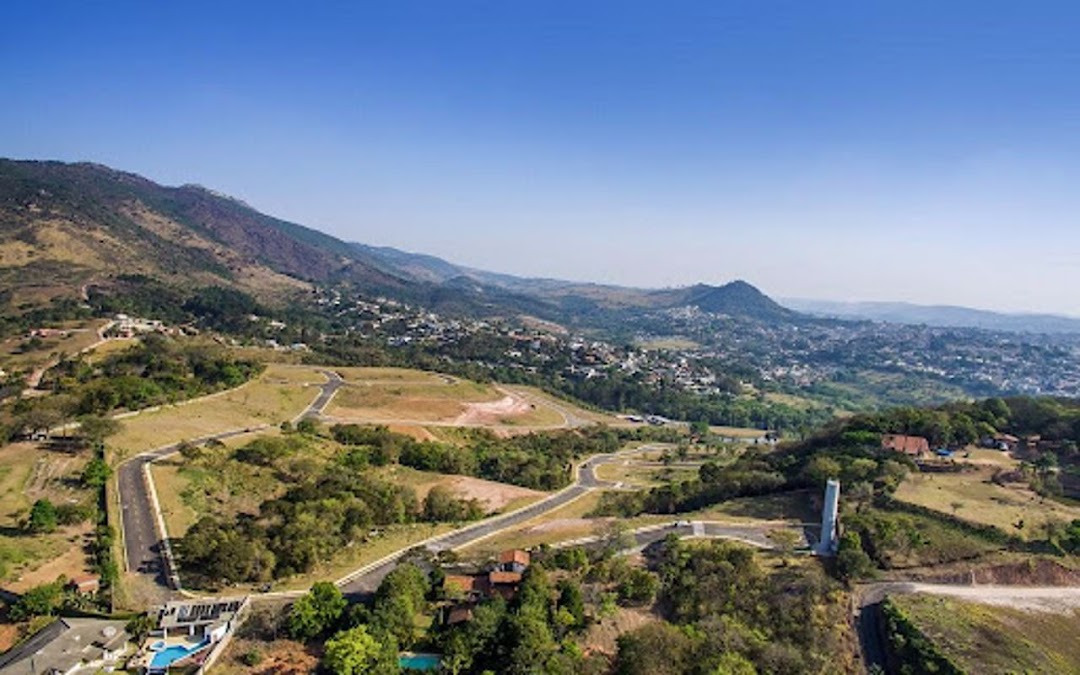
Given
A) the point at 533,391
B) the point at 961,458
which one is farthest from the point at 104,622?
the point at 533,391

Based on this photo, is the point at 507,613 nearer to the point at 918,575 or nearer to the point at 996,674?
the point at 996,674

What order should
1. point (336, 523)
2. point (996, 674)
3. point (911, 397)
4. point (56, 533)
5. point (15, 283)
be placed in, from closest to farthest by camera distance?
point (996, 674) → point (56, 533) → point (336, 523) → point (15, 283) → point (911, 397)

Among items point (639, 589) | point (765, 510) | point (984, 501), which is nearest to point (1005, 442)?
point (984, 501)

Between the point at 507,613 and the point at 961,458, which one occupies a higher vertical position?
the point at 961,458

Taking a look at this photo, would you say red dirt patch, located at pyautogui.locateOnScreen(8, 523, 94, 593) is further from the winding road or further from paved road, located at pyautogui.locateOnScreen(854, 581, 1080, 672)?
paved road, located at pyautogui.locateOnScreen(854, 581, 1080, 672)

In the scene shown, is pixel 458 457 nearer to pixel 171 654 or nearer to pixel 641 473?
pixel 641 473

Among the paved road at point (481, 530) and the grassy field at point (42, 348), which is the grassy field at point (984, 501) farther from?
the grassy field at point (42, 348)

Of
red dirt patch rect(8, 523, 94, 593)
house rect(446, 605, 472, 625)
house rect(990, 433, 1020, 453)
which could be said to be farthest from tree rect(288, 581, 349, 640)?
house rect(990, 433, 1020, 453)
